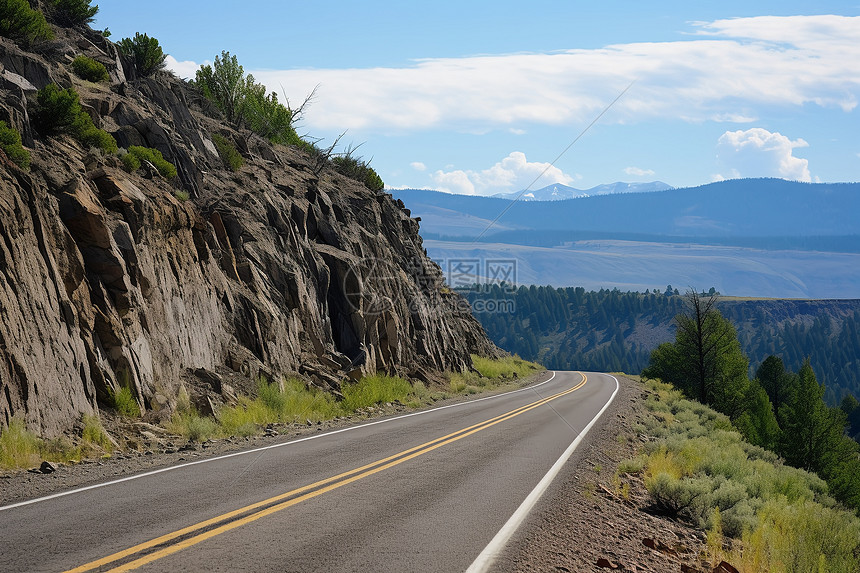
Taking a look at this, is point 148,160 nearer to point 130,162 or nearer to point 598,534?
point 130,162

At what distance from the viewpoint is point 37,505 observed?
26.2ft

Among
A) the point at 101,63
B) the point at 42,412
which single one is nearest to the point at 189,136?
the point at 101,63

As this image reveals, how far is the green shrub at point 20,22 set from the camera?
18516 mm

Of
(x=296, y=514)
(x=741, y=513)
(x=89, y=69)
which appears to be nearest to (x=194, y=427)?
(x=296, y=514)

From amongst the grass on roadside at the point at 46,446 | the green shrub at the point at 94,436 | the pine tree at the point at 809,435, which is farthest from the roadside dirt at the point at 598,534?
the pine tree at the point at 809,435

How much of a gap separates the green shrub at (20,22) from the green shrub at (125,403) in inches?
462

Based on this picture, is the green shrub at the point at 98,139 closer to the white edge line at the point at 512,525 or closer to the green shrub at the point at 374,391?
the green shrub at the point at 374,391

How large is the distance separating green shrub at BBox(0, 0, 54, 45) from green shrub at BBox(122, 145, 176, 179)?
437 centimetres

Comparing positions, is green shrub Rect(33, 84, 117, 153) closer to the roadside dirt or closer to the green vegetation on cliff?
the roadside dirt

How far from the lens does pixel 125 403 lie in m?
13.8

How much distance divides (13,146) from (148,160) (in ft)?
20.2

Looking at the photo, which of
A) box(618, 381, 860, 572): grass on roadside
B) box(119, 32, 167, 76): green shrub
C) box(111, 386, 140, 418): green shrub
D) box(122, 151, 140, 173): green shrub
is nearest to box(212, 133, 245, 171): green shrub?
box(119, 32, 167, 76): green shrub

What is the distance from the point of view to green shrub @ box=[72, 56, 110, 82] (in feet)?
69.1

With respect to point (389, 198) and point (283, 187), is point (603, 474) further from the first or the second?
point (389, 198)
